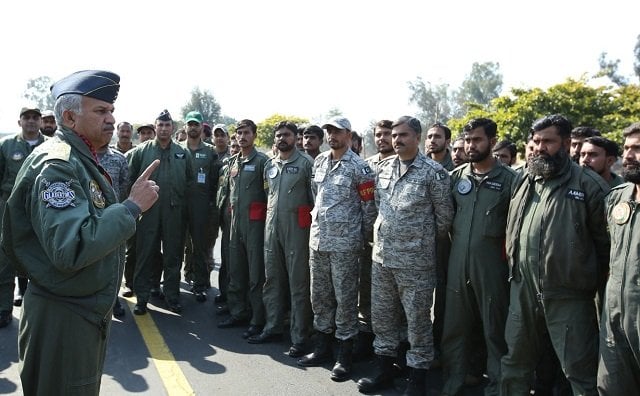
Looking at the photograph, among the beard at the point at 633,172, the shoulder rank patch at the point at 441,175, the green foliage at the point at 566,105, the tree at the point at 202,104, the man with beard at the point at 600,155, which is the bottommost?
the shoulder rank patch at the point at 441,175

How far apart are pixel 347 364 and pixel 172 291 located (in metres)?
2.58

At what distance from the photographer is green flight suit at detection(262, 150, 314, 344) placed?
15.6ft

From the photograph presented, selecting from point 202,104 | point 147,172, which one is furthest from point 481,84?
point 147,172

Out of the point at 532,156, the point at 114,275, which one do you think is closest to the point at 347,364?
the point at 532,156

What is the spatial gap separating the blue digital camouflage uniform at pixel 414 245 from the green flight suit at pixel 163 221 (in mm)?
2852

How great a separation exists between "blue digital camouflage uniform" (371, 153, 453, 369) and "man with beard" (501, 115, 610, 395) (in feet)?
1.98

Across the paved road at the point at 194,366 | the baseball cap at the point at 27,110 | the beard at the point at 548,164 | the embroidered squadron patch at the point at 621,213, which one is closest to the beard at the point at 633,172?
the embroidered squadron patch at the point at 621,213

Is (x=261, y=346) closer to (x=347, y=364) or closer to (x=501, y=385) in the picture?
(x=347, y=364)

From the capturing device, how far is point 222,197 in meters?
6.18

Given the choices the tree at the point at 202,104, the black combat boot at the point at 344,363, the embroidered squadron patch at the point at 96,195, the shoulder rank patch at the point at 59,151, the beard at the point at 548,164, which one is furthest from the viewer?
the tree at the point at 202,104

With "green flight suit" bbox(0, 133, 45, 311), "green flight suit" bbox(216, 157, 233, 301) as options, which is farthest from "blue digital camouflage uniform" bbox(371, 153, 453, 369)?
"green flight suit" bbox(0, 133, 45, 311)

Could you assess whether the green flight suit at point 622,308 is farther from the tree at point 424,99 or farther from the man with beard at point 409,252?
the tree at point 424,99

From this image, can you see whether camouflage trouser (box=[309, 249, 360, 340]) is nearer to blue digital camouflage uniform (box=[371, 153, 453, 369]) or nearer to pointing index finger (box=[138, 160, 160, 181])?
blue digital camouflage uniform (box=[371, 153, 453, 369])

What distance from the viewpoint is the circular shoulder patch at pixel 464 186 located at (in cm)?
386
